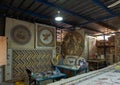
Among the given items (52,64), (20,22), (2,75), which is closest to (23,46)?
(20,22)

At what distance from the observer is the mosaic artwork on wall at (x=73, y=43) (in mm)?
6293

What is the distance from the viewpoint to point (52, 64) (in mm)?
5879

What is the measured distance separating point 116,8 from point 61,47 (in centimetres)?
357

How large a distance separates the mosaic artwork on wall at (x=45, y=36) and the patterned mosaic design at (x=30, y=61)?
317 millimetres

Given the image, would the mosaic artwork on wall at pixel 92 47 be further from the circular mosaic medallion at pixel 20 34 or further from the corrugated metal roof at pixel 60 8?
the circular mosaic medallion at pixel 20 34

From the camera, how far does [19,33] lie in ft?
16.1

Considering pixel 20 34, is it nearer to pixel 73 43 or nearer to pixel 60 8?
pixel 60 8

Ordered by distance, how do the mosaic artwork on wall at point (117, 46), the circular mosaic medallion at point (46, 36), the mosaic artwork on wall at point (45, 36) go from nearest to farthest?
the mosaic artwork on wall at point (45, 36)
the circular mosaic medallion at point (46, 36)
the mosaic artwork on wall at point (117, 46)

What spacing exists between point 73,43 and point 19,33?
9.52 feet

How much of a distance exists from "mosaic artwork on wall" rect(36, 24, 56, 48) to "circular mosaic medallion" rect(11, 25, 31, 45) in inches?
18.8

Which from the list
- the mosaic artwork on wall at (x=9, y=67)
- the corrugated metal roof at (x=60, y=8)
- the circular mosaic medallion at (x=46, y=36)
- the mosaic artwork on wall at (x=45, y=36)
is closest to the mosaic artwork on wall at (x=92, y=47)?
the corrugated metal roof at (x=60, y=8)

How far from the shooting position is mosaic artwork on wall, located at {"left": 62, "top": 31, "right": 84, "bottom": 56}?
6.29 m

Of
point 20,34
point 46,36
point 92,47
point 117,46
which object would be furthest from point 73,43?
point 20,34

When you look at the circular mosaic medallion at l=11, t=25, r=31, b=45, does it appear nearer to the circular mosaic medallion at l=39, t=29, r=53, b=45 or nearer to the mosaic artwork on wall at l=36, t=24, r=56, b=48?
the mosaic artwork on wall at l=36, t=24, r=56, b=48
